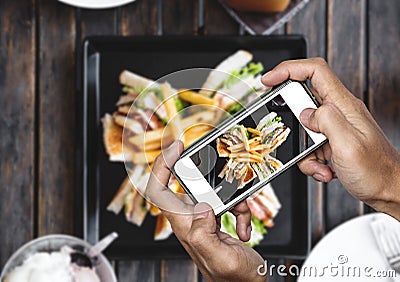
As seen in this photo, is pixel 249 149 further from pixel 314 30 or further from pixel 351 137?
pixel 314 30

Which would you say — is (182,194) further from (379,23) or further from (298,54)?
(379,23)

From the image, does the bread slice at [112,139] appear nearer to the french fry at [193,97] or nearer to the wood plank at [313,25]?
the french fry at [193,97]

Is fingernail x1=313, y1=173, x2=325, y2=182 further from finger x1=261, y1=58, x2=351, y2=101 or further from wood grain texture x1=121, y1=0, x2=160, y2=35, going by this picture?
wood grain texture x1=121, y1=0, x2=160, y2=35

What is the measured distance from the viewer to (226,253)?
2.31 feet

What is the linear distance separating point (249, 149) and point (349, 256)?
38cm

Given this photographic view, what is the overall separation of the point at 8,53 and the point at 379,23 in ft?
1.98

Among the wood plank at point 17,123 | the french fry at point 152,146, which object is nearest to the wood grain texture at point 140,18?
the wood plank at point 17,123

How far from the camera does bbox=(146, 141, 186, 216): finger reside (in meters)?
0.72

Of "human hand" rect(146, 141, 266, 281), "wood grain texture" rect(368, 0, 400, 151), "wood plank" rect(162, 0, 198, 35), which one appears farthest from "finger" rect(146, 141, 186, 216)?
"wood grain texture" rect(368, 0, 400, 151)

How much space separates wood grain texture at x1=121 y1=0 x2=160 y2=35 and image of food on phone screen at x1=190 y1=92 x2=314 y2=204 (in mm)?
422

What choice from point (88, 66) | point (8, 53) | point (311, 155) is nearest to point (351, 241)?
point (311, 155)

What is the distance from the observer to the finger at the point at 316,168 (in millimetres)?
784

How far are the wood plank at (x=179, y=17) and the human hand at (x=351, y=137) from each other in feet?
1.27

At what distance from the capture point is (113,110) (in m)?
1.05
